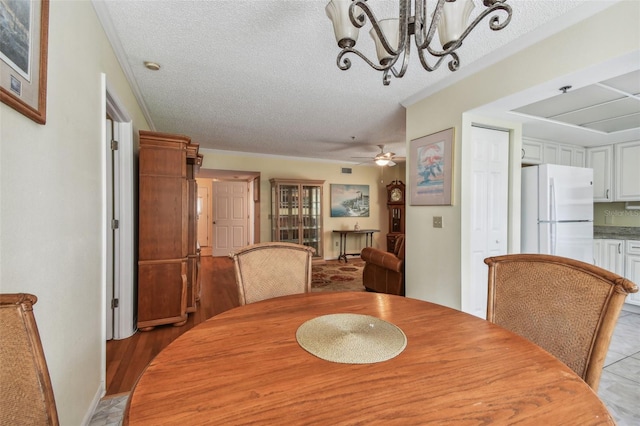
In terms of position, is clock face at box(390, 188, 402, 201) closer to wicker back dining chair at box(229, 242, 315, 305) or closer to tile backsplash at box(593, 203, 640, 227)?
tile backsplash at box(593, 203, 640, 227)

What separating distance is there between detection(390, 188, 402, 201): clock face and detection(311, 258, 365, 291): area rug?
1698mm

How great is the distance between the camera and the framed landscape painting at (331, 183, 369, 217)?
6.60 meters

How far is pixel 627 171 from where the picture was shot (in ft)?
11.3

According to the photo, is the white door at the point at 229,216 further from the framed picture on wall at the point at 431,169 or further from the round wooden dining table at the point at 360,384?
the round wooden dining table at the point at 360,384

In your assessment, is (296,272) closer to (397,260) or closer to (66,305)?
(66,305)

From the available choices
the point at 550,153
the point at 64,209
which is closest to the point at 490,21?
the point at 64,209

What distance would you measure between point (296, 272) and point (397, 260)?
188 cm

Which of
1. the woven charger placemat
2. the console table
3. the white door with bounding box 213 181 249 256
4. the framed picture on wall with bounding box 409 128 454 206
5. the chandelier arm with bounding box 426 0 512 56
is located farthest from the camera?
the white door with bounding box 213 181 249 256

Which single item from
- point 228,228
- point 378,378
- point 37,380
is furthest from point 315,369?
point 228,228

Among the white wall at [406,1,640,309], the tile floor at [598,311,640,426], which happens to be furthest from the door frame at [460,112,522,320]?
the tile floor at [598,311,640,426]

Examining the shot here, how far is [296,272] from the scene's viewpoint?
1.65m

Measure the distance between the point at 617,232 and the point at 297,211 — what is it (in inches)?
193

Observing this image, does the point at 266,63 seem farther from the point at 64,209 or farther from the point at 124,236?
the point at 124,236

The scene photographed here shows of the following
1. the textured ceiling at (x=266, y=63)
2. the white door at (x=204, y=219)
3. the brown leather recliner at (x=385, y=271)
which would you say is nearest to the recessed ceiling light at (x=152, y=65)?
the textured ceiling at (x=266, y=63)
